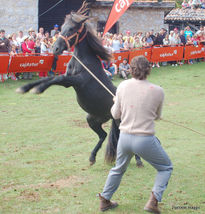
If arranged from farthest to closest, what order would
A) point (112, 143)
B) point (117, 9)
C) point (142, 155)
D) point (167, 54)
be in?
point (167, 54) < point (117, 9) < point (112, 143) < point (142, 155)

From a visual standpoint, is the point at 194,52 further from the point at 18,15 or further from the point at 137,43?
the point at 18,15

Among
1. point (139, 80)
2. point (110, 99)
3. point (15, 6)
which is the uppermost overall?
point (15, 6)

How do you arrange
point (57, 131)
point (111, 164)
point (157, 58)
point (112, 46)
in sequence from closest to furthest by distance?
point (111, 164) → point (57, 131) → point (112, 46) → point (157, 58)

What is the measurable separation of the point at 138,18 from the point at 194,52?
7.65 m

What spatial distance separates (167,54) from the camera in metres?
21.9

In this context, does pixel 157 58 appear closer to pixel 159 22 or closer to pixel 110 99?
pixel 159 22

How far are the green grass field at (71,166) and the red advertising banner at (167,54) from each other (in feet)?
28.3

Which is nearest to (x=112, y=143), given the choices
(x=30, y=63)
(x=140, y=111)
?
(x=140, y=111)

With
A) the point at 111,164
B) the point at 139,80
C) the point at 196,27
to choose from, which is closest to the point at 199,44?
the point at 196,27

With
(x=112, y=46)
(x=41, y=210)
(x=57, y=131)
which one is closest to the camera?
(x=41, y=210)

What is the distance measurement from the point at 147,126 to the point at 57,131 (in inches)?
205

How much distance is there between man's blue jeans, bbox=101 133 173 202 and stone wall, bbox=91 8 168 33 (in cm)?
2452

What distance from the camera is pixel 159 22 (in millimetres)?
30547

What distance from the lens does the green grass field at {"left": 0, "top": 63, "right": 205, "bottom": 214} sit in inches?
214
